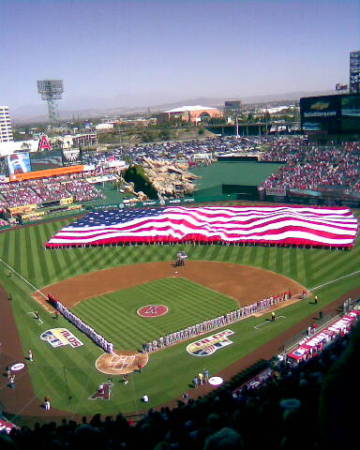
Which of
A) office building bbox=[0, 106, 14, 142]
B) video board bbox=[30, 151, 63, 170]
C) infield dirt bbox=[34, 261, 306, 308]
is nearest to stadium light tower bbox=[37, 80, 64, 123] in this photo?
office building bbox=[0, 106, 14, 142]

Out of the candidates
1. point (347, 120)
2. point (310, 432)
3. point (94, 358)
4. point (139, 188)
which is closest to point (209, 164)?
point (139, 188)

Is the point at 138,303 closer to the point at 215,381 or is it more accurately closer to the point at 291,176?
the point at 215,381

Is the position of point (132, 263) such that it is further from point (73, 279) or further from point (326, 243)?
point (326, 243)

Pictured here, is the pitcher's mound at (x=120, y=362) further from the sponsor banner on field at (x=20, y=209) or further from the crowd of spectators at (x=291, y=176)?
the sponsor banner on field at (x=20, y=209)

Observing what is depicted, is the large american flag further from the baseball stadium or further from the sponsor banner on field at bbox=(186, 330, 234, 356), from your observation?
the sponsor banner on field at bbox=(186, 330, 234, 356)

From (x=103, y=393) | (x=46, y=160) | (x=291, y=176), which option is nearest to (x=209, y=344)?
(x=103, y=393)
